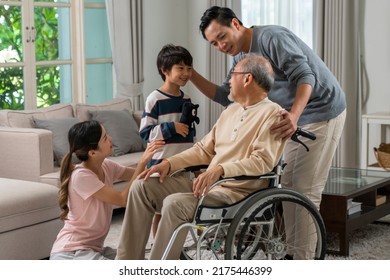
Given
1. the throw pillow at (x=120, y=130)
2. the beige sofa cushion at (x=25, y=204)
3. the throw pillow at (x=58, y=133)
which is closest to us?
the beige sofa cushion at (x=25, y=204)

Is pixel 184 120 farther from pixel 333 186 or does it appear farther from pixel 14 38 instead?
Result: pixel 14 38

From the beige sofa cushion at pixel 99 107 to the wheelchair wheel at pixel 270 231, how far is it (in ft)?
7.67

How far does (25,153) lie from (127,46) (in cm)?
194

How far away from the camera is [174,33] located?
7156 millimetres

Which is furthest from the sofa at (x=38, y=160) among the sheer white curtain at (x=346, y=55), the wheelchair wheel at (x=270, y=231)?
the sheer white curtain at (x=346, y=55)

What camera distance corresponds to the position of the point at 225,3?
679 centimetres

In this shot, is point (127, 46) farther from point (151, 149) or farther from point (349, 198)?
point (151, 149)

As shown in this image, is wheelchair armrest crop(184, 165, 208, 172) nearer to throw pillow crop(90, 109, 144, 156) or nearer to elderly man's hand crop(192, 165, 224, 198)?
elderly man's hand crop(192, 165, 224, 198)

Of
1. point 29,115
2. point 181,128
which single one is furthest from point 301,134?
point 29,115

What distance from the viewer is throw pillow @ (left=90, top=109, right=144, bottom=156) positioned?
5.54 meters

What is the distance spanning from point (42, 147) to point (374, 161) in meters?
2.70

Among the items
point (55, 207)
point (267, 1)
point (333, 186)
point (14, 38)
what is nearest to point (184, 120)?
point (55, 207)

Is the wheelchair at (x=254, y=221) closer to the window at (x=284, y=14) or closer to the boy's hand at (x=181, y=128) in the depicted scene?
the boy's hand at (x=181, y=128)

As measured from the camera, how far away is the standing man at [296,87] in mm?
3416
